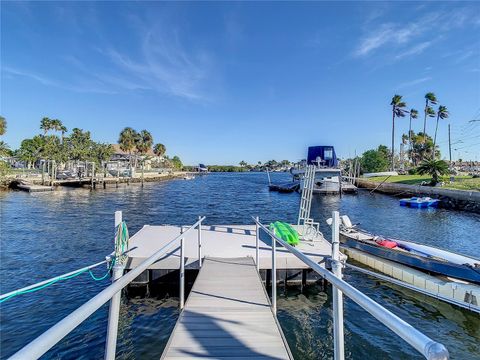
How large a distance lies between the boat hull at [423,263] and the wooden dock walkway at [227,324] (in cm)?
679

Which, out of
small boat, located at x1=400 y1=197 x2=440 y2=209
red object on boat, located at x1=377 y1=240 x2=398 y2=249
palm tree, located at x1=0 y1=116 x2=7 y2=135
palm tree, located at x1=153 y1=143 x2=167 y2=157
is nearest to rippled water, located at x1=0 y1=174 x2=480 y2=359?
red object on boat, located at x1=377 y1=240 x2=398 y2=249

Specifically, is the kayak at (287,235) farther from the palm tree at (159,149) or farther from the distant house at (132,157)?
the palm tree at (159,149)

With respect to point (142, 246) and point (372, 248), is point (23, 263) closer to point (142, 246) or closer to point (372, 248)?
point (142, 246)

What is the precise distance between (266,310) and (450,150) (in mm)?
63964

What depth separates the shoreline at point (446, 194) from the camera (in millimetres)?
30109

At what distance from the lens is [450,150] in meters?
55.8

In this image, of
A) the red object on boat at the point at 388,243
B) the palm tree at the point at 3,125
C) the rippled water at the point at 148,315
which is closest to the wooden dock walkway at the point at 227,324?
the rippled water at the point at 148,315

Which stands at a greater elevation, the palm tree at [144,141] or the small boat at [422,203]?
the palm tree at [144,141]

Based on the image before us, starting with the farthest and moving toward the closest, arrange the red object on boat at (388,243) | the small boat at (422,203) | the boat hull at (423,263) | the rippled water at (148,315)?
the small boat at (422,203) → the red object on boat at (388,243) → the boat hull at (423,263) → the rippled water at (148,315)

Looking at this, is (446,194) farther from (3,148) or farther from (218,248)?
(3,148)

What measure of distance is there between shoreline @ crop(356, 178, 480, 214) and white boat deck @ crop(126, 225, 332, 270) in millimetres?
27028

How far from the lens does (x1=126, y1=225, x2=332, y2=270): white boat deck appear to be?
902 centimetres

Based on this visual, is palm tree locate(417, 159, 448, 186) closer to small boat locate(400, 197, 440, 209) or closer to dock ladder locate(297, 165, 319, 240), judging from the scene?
small boat locate(400, 197, 440, 209)

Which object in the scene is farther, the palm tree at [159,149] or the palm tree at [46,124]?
the palm tree at [159,149]
